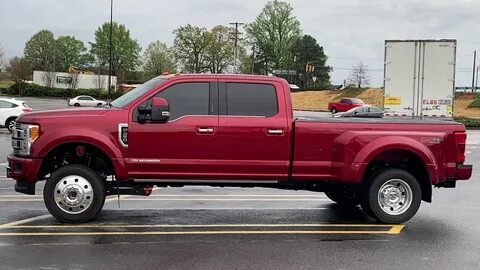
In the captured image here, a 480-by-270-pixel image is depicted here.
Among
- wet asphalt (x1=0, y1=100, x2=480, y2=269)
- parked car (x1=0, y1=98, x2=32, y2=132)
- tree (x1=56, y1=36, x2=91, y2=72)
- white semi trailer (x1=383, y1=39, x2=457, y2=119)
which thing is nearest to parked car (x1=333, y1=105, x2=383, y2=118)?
white semi trailer (x1=383, y1=39, x2=457, y2=119)

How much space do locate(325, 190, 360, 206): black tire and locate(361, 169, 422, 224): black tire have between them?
0.79 metres

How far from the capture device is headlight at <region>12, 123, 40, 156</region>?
23.4 feet

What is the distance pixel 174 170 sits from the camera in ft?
24.0

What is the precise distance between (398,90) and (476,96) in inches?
1607

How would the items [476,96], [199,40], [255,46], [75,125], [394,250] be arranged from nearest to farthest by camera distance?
[394,250], [75,125], [476,96], [199,40], [255,46]

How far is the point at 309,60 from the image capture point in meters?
109

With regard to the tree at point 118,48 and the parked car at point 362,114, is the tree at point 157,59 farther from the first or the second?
the parked car at point 362,114

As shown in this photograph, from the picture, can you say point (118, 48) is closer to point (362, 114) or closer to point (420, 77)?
point (420, 77)

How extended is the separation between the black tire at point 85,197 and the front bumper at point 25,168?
20 cm

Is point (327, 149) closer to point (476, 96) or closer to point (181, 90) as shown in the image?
point (181, 90)

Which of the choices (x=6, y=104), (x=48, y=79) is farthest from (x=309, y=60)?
(x=6, y=104)

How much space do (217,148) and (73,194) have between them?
189cm

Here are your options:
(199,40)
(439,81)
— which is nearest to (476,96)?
(439,81)

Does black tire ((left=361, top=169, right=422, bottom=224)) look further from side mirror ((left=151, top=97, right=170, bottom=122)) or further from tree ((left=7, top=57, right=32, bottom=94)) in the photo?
tree ((left=7, top=57, right=32, bottom=94))
